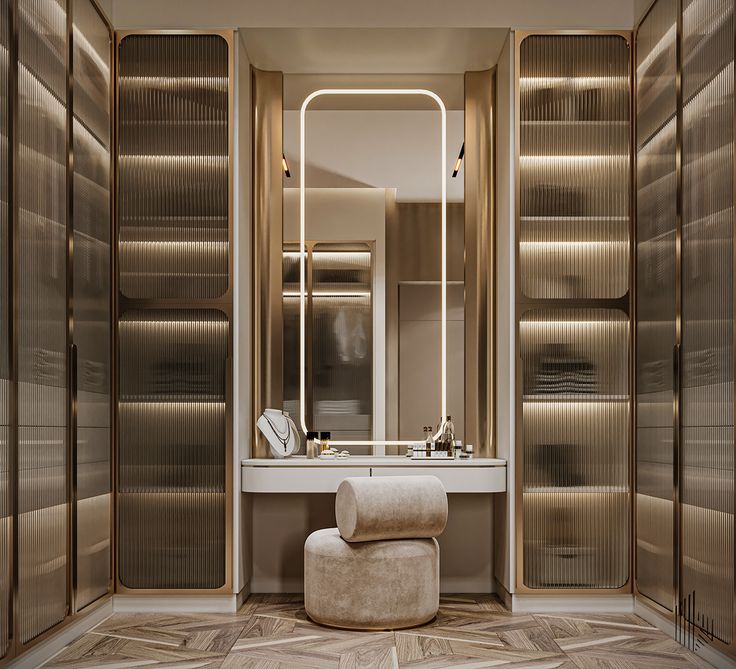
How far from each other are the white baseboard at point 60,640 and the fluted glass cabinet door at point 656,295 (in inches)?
92.9

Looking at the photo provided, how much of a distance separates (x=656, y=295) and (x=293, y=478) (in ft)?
5.97

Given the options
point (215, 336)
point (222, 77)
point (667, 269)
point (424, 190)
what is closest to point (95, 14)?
point (222, 77)

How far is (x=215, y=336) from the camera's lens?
428 cm

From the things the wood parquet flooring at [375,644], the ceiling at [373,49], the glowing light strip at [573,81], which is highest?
the ceiling at [373,49]

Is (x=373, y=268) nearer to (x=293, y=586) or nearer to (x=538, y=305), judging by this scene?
(x=538, y=305)

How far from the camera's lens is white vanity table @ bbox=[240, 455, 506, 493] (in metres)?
4.31

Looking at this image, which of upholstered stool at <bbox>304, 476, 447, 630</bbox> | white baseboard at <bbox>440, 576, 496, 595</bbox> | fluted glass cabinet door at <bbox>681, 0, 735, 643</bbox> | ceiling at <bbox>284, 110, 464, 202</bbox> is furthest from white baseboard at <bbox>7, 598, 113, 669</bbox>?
fluted glass cabinet door at <bbox>681, 0, 735, 643</bbox>

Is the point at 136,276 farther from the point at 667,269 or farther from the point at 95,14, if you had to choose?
the point at 667,269

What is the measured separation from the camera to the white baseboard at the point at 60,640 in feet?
10.5

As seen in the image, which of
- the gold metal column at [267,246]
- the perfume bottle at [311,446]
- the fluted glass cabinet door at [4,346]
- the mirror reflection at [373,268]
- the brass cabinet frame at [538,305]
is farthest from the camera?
the mirror reflection at [373,268]

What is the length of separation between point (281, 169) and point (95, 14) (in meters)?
1.19

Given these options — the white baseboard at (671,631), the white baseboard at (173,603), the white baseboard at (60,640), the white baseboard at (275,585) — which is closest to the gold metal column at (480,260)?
the white baseboard at (671,631)

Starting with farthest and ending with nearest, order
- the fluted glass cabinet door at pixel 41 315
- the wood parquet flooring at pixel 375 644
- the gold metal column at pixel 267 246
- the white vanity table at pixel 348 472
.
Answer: the gold metal column at pixel 267 246, the white vanity table at pixel 348 472, the wood parquet flooring at pixel 375 644, the fluted glass cabinet door at pixel 41 315

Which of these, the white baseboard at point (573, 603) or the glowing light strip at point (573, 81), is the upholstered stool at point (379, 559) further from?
the glowing light strip at point (573, 81)
